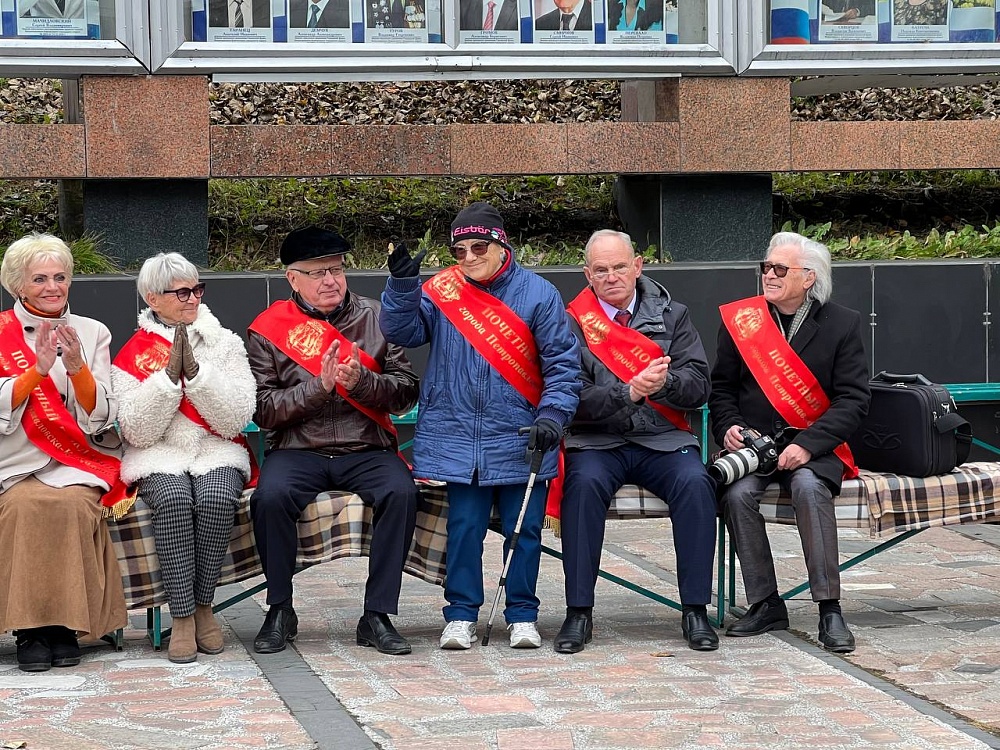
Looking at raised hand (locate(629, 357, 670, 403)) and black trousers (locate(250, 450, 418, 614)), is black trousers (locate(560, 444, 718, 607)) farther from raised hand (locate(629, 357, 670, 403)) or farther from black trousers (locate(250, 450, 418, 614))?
black trousers (locate(250, 450, 418, 614))

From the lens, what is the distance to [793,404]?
229 inches

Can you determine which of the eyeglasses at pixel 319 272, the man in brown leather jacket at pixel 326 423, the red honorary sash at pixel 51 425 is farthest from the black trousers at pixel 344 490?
the eyeglasses at pixel 319 272

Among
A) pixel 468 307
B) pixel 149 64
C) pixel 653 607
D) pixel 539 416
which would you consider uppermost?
pixel 149 64

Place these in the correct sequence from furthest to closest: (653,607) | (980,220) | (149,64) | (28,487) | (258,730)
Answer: (980,220) → (149,64) → (653,607) → (28,487) → (258,730)

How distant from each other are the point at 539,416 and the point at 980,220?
22.9 feet

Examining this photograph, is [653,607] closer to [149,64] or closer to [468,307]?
[468,307]

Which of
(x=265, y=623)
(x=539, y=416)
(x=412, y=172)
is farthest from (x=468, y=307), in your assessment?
(x=412, y=172)

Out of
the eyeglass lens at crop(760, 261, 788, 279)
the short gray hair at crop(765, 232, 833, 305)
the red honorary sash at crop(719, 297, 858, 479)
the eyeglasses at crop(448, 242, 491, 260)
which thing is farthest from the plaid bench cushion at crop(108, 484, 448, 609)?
the short gray hair at crop(765, 232, 833, 305)

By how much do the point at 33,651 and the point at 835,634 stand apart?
288cm

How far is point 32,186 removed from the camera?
37.7ft

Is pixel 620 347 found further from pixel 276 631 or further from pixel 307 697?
pixel 307 697

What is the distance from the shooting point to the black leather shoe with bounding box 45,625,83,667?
208 inches

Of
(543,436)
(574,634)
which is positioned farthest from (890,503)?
(543,436)

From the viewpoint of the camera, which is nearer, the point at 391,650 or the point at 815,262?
the point at 391,650
